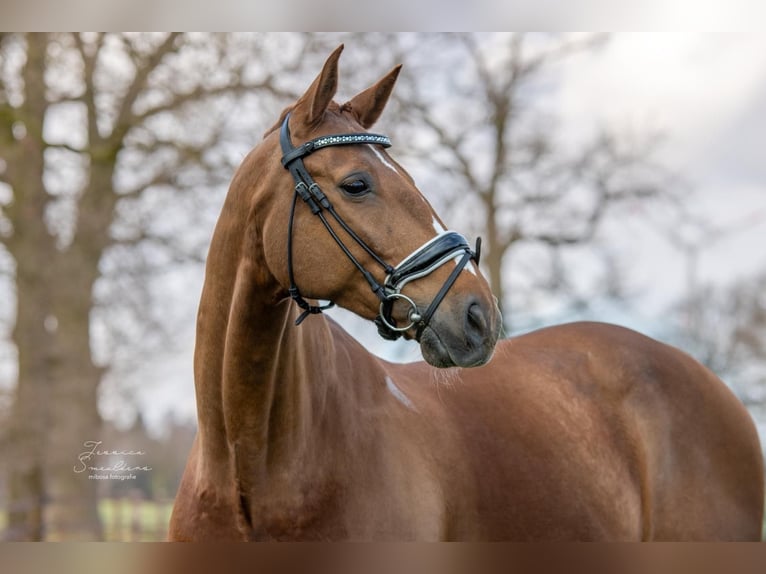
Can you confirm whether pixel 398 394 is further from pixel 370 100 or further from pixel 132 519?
pixel 132 519

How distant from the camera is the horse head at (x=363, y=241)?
78.0 inches

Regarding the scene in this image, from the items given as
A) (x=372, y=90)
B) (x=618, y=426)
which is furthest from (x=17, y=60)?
(x=618, y=426)

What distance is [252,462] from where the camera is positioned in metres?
2.22

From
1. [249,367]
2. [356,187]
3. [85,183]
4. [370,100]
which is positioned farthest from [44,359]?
[356,187]

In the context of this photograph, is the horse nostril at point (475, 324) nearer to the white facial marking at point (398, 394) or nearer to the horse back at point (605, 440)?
the white facial marking at point (398, 394)

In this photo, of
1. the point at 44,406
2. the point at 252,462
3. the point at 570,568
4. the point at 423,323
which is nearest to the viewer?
the point at 423,323

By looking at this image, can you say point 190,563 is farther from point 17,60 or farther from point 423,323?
point 17,60

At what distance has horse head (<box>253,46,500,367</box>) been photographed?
6.50ft

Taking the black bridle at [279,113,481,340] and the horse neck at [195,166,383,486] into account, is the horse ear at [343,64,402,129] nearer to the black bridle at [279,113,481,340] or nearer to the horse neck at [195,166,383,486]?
the black bridle at [279,113,481,340]

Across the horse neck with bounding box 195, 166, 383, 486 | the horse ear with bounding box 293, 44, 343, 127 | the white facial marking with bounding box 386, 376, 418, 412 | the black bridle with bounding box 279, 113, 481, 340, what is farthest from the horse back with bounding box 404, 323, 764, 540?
the horse ear with bounding box 293, 44, 343, 127

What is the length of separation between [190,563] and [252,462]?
78cm

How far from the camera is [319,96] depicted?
2199 mm

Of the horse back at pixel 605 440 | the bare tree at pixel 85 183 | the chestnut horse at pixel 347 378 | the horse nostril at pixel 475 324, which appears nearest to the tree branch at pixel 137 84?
the bare tree at pixel 85 183

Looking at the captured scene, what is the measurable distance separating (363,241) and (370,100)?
58cm
